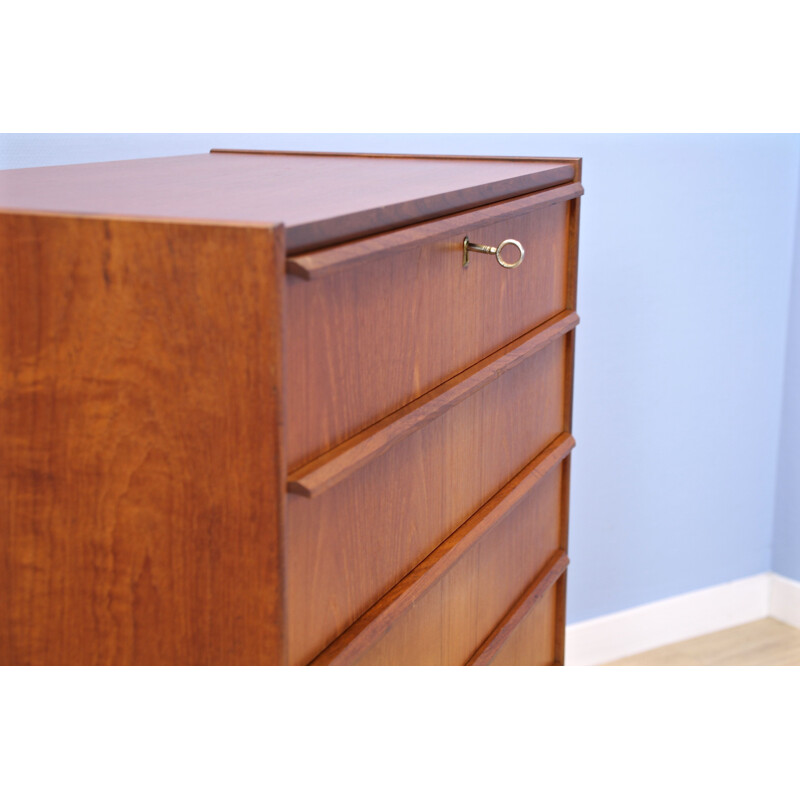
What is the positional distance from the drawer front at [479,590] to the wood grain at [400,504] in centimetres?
5

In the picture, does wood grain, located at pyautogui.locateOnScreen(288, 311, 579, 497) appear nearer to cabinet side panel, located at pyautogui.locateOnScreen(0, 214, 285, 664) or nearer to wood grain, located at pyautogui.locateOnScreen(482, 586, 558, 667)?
cabinet side panel, located at pyautogui.locateOnScreen(0, 214, 285, 664)

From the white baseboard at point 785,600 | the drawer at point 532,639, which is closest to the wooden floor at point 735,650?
the white baseboard at point 785,600

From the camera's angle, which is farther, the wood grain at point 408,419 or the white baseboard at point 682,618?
the white baseboard at point 682,618

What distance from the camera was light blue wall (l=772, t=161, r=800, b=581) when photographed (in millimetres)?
2248

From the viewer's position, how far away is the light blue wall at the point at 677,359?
1967mm

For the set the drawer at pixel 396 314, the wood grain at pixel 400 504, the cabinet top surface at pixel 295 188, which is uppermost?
the cabinet top surface at pixel 295 188

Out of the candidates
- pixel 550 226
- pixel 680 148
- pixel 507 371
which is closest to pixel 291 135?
pixel 550 226

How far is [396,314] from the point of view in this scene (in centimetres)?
83

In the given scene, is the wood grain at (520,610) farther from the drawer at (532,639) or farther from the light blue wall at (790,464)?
the light blue wall at (790,464)

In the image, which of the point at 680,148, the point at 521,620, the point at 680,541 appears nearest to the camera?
the point at 521,620

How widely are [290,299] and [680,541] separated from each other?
1774mm

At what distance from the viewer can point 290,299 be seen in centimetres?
67

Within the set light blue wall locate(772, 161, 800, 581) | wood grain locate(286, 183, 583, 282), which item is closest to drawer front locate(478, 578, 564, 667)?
wood grain locate(286, 183, 583, 282)
